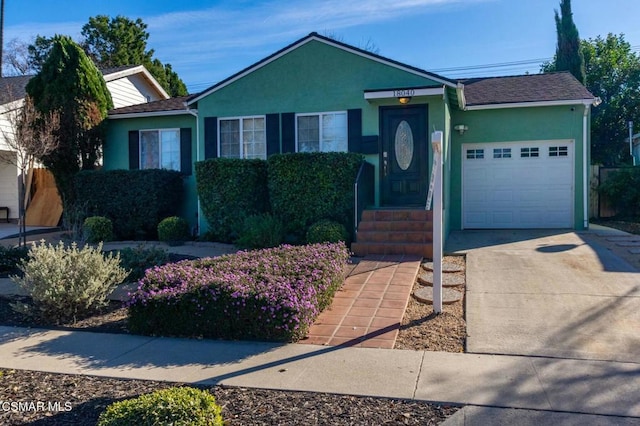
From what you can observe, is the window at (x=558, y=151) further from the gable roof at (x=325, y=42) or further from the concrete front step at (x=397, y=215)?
the concrete front step at (x=397, y=215)

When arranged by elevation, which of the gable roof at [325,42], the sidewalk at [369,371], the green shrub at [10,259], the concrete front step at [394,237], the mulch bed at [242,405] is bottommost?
the mulch bed at [242,405]

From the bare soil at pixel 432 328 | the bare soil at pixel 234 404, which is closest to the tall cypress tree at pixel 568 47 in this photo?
the bare soil at pixel 432 328

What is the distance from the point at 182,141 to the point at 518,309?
10.5 metres

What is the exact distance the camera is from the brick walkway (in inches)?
214

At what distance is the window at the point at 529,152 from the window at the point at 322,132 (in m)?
4.75

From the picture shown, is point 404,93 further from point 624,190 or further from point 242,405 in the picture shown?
point 242,405

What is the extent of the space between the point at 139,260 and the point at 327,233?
3.37 metres

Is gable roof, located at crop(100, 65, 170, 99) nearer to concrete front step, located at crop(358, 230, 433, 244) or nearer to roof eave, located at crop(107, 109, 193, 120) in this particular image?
roof eave, located at crop(107, 109, 193, 120)

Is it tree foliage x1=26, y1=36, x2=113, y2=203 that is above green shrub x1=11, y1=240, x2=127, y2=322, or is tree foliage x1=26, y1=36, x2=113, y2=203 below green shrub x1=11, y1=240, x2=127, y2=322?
above

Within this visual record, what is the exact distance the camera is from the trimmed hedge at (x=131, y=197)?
12836mm

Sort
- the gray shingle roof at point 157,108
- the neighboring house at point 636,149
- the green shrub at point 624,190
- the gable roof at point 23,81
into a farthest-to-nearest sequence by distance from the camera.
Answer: the neighboring house at point 636,149 → the gable roof at point 23,81 → the green shrub at point 624,190 → the gray shingle roof at point 157,108

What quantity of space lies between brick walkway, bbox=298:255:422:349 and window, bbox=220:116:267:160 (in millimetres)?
5126

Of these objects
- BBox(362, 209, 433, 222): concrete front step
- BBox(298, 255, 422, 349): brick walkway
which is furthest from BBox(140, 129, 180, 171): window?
BBox(298, 255, 422, 349): brick walkway

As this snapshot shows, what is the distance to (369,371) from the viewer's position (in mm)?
4492
